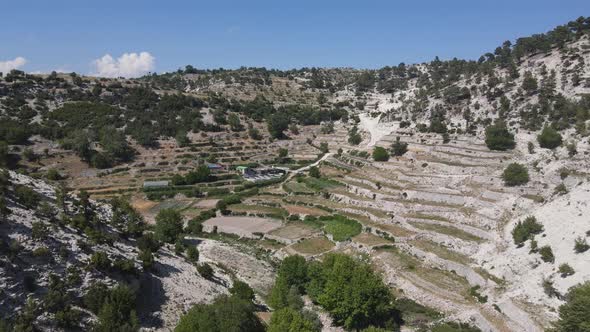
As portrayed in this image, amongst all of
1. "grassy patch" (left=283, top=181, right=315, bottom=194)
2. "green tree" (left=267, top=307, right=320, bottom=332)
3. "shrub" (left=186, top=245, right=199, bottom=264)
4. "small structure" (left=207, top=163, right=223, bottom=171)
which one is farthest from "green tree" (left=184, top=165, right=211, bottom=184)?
"green tree" (left=267, top=307, right=320, bottom=332)

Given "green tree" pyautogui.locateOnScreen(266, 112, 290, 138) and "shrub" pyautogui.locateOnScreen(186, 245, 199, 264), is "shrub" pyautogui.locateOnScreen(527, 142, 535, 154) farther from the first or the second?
"green tree" pyautogui.locateOnScreen(266, 112, 290, 138)

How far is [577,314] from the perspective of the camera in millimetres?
30516

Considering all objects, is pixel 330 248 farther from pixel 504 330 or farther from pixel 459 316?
pixel 504 330

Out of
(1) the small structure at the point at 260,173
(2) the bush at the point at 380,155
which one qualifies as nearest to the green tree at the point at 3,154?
(1) the small structure at the point at 260,173

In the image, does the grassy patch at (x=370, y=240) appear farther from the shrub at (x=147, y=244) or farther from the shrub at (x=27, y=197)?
the shrub at (x=27, y=197)

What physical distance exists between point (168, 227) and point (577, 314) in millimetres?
45856

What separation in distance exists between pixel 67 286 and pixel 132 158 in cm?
7113

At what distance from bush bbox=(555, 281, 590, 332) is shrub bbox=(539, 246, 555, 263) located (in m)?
10.9

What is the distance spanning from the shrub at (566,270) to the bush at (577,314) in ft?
24.7

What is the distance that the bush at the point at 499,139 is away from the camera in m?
78.6

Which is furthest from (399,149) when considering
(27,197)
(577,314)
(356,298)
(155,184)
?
(27,197)

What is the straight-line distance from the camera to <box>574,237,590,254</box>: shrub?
41.3m

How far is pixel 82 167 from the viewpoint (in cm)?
9312

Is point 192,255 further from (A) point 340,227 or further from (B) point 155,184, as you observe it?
(B) point 155,184
